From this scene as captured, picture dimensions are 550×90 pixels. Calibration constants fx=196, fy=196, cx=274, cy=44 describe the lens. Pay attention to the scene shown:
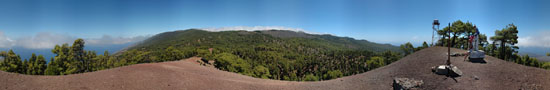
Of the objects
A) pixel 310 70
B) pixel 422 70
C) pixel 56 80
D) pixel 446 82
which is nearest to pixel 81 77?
pixel 56 80

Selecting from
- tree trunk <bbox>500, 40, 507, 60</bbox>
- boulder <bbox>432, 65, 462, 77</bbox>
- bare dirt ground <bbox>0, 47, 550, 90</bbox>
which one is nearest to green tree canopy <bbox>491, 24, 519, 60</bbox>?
tree trunk <bbox>500, 40, 507, 60</bbox>

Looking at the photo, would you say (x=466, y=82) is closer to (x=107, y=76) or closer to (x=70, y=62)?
(x=107, y=76)

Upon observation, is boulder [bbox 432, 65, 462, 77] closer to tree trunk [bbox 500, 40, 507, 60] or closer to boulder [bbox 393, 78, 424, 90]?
boulder [bbox 393, 78, 424, 90]

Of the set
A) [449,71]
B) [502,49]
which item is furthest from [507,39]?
[449,71]

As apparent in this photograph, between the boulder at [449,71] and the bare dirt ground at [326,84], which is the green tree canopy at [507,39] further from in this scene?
the boulder at [449,71]

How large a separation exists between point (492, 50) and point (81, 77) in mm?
53984

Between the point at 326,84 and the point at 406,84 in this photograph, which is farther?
the point at 326,84

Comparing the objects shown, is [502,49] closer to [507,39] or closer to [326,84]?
[507,39]

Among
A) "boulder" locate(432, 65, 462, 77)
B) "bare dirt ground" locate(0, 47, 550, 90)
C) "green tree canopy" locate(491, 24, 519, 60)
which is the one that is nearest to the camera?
"bare dirt ground" locate(0, 47, 550, 90)

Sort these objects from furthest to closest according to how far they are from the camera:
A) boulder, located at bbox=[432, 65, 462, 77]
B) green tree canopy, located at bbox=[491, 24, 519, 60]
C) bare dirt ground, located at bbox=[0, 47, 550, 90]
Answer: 1. green tree canopy, located at bbox=[491, 24, 519, 60]
2. boulder, located at bbox=[432, 65, 462, 77]
3. bare dirt ground, located at bbox=[0, 47, 550, 90]

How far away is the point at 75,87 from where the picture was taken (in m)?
11.4

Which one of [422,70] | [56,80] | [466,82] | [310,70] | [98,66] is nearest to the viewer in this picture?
[466,82]

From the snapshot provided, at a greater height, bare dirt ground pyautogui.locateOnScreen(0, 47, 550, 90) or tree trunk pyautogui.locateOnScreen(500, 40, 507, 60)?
tree trunk pyautogui.locateOnScreen(500, 40, 507, 60)

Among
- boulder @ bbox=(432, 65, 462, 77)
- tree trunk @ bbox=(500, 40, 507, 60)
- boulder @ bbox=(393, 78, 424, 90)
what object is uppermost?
tree trunk @ bbox=(500, 40, 507, 60)
